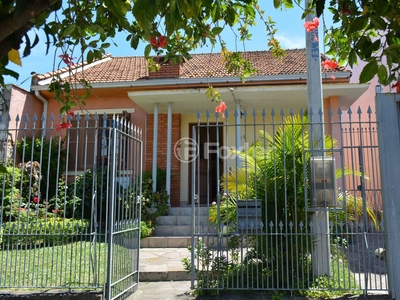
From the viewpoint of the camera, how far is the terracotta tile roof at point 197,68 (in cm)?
1109

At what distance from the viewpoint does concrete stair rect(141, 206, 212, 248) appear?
320 inches

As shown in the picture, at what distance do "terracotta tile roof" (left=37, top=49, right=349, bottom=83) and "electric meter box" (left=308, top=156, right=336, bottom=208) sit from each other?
5.56 metres

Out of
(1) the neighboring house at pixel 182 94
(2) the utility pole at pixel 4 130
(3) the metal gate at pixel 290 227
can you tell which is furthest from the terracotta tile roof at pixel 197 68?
(3) the metal gate at pixel 290 227

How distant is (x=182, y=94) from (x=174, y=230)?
11.9 feet

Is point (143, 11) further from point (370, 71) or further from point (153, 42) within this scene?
point (153, 42)

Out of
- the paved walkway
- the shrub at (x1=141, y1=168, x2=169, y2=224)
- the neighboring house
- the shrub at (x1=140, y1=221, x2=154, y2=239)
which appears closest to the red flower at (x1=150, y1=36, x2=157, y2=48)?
the paved walkway

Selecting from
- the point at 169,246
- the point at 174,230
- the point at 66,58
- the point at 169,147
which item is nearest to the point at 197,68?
the point at 169,147

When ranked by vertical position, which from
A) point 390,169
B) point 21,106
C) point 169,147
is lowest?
point 390,169

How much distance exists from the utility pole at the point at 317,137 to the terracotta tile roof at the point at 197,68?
4696 millimetres

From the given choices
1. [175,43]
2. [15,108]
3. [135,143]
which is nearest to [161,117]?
[15,108]

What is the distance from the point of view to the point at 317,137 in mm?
5375

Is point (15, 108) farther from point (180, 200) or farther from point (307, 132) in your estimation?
point (307, 132)

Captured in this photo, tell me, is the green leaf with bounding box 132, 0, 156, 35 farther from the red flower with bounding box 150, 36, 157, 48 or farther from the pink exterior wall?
the pink exterior wall
